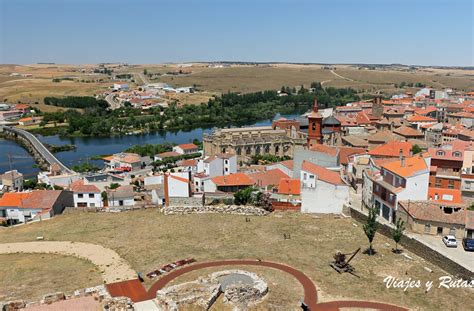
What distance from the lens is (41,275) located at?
26188mm

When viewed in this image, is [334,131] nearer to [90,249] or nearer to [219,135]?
[219,135]

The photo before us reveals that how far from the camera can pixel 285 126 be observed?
79.6 m

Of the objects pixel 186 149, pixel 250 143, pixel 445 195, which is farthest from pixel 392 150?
pixel 186 149

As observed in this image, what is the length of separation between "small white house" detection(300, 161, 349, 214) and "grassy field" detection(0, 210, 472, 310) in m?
1.45

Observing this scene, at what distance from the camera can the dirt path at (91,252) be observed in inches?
1025

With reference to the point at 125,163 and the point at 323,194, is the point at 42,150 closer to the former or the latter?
the point at 125,163

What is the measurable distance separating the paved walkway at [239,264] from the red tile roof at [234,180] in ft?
63.4

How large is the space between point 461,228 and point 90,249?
2602 centimetres

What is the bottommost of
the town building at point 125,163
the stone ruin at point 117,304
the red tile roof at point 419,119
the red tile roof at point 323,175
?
the town building at point 125,163

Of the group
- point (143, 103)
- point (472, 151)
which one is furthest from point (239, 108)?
point (472, 151)

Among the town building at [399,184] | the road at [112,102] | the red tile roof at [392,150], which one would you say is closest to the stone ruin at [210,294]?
the town building at [399,184]

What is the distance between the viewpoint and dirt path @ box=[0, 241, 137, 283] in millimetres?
26047

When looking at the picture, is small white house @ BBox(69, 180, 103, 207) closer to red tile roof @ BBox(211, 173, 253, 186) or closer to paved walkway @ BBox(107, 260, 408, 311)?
red tile roof @ BBox(211, 173, 253, 186)

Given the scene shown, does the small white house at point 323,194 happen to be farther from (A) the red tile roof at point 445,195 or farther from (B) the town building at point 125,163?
(B) the town building at point 125,163
